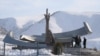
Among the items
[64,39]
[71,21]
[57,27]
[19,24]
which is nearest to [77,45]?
[64,39]

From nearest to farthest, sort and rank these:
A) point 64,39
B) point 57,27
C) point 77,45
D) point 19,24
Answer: point 77,45 < point 64,39 < point 57,27 < point 19,24

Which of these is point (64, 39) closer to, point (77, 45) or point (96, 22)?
point (77, 45)

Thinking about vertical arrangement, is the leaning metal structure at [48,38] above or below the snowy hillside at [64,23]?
below

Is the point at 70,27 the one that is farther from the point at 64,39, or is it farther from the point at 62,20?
the point at 64,39

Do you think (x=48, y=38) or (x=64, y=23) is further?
(x=64, y=23)

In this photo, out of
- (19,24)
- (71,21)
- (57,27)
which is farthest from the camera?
(19,24)

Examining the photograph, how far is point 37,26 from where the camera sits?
13575 centimetres

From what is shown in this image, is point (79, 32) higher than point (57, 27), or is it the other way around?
point (57, 27)

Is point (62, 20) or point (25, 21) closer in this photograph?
point (62, 20)

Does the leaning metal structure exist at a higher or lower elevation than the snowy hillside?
lower

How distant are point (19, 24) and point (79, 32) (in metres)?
115

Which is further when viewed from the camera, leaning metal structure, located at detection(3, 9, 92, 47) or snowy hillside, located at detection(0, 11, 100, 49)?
snowy hillside, located at detection(0, 11, 100, 49)

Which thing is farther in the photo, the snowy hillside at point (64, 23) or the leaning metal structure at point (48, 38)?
the snowy hillside at point (64, 23)

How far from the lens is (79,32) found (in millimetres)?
46125
